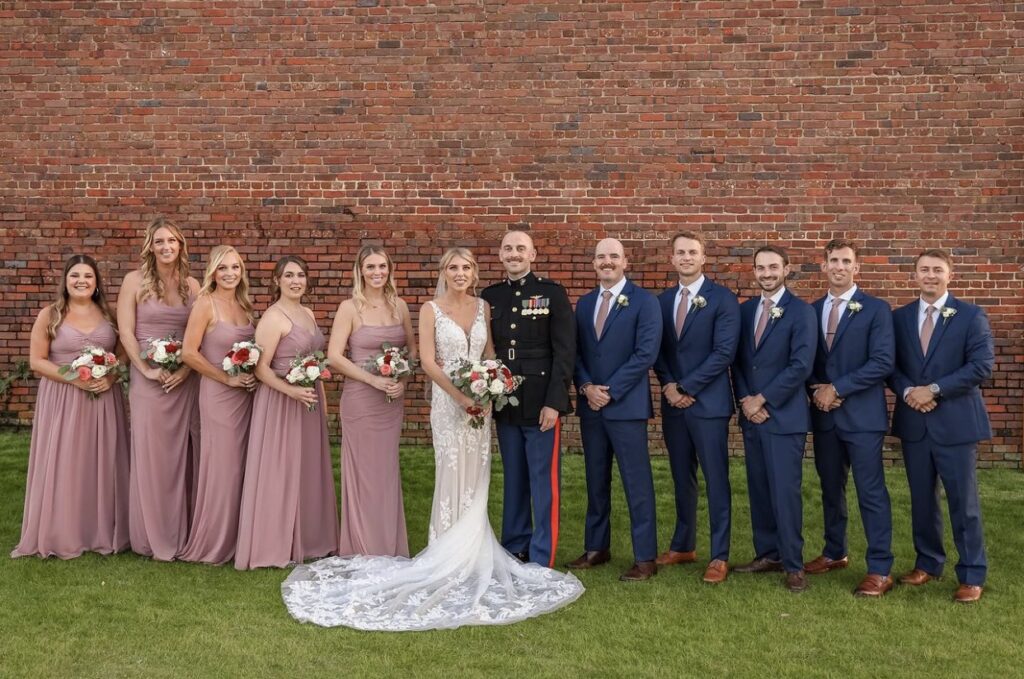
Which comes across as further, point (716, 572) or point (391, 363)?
point (391, 363)

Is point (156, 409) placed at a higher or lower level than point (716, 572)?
higher

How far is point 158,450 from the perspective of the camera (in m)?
6.70

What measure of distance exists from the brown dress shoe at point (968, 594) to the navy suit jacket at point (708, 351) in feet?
5.55

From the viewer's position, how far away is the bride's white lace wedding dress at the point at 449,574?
5.36 metres

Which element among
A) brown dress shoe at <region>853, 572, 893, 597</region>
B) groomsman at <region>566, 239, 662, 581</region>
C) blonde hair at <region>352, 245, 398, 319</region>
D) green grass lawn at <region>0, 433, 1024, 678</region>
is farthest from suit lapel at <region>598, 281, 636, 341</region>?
brown dress shoe at <region>853, 572, 893, 597</region>

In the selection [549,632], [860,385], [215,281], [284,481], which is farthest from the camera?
[215,281]

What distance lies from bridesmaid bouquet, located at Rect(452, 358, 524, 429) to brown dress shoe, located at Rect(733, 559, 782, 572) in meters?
1.86

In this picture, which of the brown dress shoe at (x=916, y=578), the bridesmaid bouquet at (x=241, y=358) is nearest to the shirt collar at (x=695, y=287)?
the brown dress shoe at (x=916, y=578)

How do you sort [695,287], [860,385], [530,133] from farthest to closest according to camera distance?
[530,133] → [695,287] → [860,385]

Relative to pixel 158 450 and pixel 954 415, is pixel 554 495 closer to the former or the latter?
pixel 954 415

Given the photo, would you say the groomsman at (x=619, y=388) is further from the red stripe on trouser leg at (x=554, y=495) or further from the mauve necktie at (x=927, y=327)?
the mauve necktie at (x=927, y=327)

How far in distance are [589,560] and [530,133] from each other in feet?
15.7

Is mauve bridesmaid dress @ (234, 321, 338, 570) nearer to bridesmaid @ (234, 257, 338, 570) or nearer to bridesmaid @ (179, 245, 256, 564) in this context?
bridesmaid @ (234, 257, 338, 570)

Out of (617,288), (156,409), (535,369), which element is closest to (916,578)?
A: (617,288)
